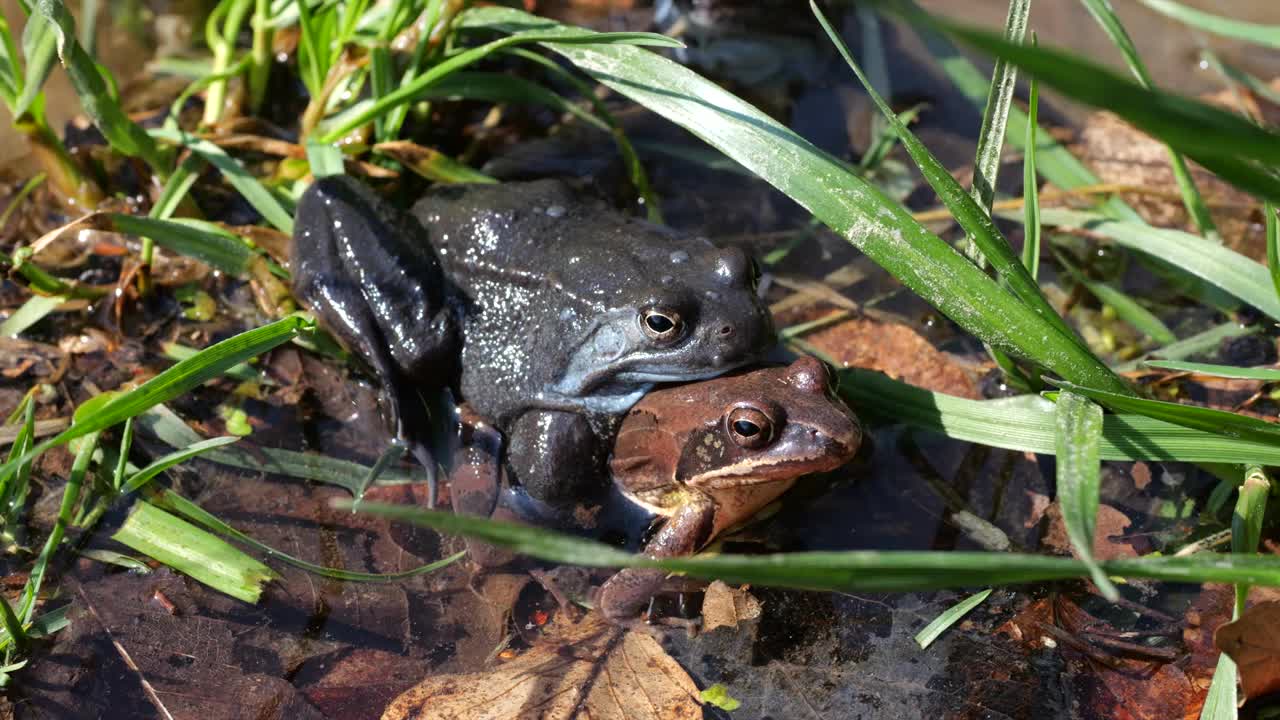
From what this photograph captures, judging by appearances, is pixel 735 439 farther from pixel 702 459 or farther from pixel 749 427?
pixel 702 459

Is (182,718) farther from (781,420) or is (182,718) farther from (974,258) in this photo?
(974,258)

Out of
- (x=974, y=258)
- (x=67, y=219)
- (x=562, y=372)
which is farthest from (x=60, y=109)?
(x=974, y=258)

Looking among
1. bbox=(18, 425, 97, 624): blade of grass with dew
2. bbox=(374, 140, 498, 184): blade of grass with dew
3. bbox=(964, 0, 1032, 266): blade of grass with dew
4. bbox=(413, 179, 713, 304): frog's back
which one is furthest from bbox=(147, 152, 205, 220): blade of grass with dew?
bbox=(964, 0, 1032, 266): blade of grass with dew

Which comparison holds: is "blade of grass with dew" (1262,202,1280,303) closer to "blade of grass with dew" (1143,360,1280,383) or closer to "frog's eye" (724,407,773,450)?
"blade of grass with dew" (1143,360,1280,383)

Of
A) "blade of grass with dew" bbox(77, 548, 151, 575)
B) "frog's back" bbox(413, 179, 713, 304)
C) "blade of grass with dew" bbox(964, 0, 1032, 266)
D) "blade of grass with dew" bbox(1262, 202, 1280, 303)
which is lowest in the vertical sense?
"blade of grass with dew" bbox(77, 548, 151, 575)

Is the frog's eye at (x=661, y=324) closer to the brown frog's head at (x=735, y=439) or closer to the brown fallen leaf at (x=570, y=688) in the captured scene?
the brown frog's head at (x=735, y=439)
